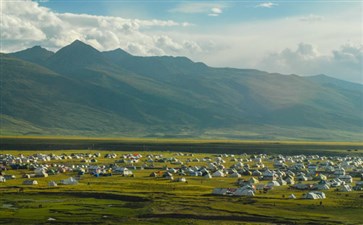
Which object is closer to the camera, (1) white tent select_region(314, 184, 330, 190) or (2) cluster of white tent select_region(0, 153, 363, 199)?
(1) white tent select_region(314, 184, 330, 190)

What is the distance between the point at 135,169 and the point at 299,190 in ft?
190

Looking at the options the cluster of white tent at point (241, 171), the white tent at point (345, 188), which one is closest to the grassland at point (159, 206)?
the white tent at point (345, 188)

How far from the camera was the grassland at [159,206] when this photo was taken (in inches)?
2913

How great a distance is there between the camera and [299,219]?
245 feet

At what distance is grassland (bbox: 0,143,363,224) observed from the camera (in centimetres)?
7400

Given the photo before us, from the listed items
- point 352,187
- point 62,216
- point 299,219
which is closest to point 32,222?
point 62,216

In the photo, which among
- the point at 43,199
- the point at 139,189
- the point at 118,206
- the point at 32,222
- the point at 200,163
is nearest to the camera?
the point at 32,222

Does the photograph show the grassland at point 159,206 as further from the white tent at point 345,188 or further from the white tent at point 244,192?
the white tent at point 345,188

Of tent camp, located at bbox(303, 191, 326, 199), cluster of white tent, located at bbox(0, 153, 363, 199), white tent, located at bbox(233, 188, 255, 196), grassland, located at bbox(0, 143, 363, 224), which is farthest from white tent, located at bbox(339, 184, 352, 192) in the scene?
white tent, located at bbox(233, 188, 255, 196)

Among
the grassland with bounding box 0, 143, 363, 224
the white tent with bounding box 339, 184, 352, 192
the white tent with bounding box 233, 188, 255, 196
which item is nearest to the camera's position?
the grassland with bounding box 0, 143, 363, 224

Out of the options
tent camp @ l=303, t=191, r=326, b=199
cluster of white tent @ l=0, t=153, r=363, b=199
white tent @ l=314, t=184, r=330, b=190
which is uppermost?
tent camp @ l=303, t=191, r=326, b=199

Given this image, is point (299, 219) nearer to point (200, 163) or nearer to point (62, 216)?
point (62, 216)

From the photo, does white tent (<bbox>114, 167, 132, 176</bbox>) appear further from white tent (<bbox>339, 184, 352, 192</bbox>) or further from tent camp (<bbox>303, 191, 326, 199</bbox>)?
tent camp (<bbox>303, 191, 326, 199</bbox>)

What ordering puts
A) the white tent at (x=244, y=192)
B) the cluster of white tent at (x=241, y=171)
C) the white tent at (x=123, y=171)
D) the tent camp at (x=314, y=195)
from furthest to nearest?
the white tent at (x=123, y=171), the cluster of white tent at (x=241, y=171), the white tent at (x=244, y=192), the tent camp at (x=314, y=195)
